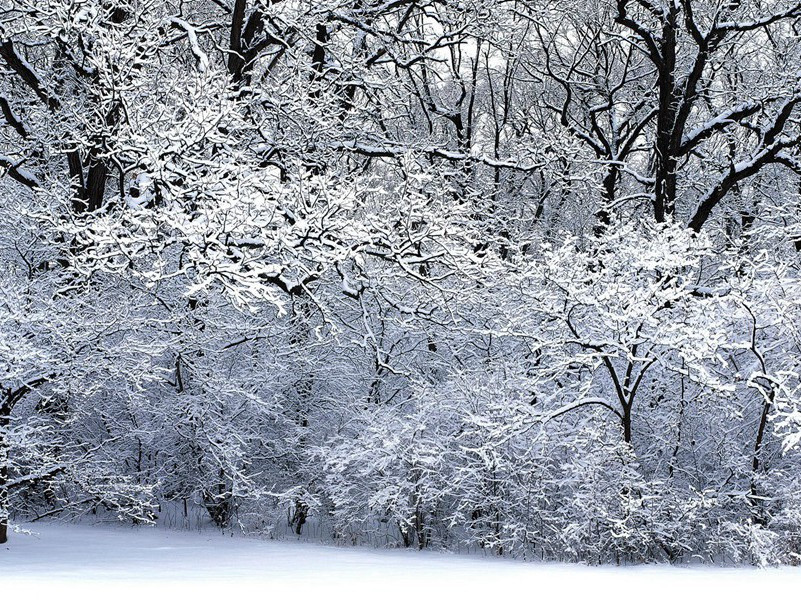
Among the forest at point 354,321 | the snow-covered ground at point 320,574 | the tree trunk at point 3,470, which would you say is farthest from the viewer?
the forest at point 354,321

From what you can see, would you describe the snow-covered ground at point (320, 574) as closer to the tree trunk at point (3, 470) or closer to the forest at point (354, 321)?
the tree trunk at point (3, 470)

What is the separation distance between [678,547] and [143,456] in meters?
6.23

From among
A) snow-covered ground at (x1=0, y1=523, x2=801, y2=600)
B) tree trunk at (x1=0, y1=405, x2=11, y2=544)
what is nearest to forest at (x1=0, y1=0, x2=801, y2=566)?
tree trunk at (x1=0, y1=405, x2=11, y2=544)

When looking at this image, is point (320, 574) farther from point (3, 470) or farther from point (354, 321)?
point (354, 321)

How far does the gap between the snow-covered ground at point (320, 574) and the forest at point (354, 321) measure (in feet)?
1.37

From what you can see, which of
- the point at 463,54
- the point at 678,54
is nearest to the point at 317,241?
the point at 678,54

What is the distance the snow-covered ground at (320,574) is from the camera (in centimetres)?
648

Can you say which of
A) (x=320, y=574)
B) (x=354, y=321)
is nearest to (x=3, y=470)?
(x=320, y=574)

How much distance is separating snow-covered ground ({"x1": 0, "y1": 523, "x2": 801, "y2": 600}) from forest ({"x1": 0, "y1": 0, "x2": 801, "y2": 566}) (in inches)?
16.4

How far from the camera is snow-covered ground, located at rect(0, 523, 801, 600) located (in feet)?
21.3

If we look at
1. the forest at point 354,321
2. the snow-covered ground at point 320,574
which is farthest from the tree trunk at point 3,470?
the snow-covered ground at point 320,574

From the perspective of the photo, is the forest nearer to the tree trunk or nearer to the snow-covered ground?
the tree trunk

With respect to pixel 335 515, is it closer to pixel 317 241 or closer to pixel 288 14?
pixel 317 241

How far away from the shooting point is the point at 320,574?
24.1 ft
